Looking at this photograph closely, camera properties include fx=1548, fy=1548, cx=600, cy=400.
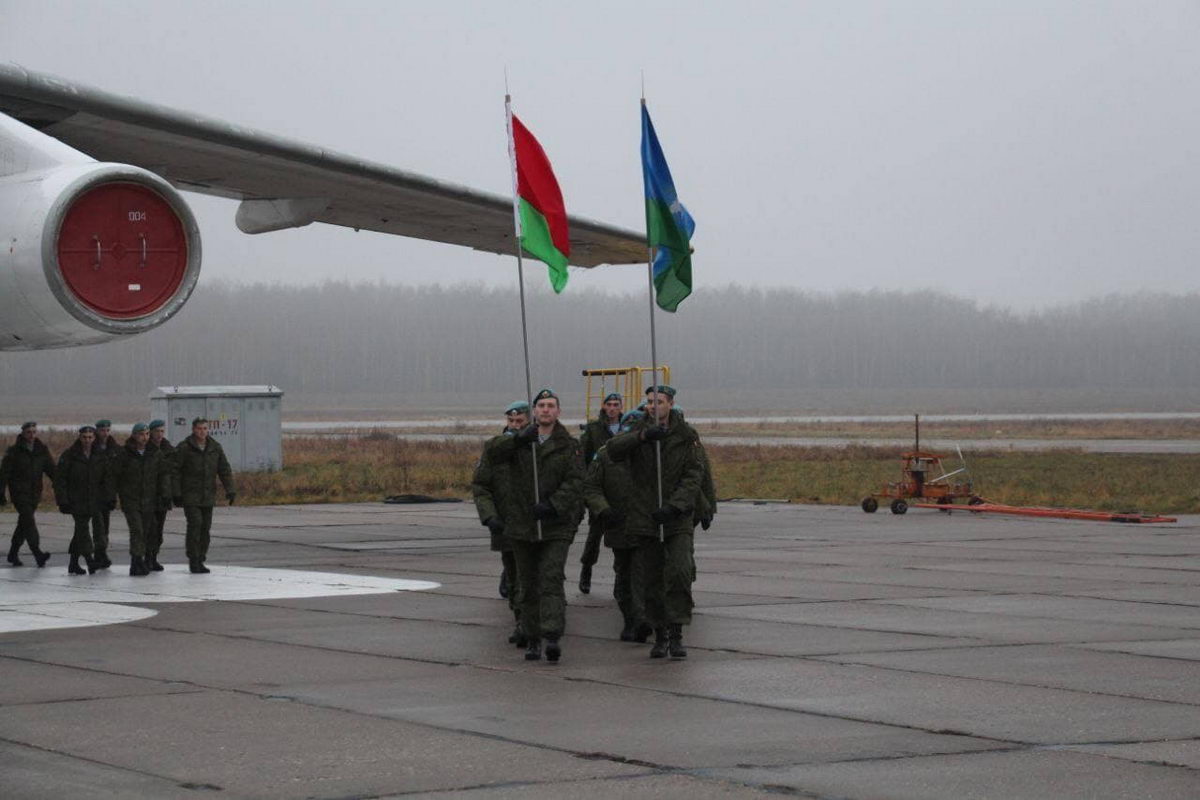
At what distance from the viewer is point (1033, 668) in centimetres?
1014

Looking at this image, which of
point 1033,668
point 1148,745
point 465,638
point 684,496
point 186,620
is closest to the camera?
point 1148,745

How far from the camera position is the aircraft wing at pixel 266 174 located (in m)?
10.6

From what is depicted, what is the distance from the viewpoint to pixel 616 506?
11508mm

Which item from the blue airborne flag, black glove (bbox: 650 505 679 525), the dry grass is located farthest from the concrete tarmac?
the dry grass

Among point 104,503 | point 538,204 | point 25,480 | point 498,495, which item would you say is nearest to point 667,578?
point 498,495

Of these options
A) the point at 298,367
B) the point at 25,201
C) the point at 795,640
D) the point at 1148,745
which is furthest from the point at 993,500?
the point at 298,367

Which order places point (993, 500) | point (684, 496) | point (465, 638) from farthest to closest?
point (993, 500)
point (465, 638)
point (684, 496)

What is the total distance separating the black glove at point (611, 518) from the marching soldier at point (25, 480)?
29.6 ft

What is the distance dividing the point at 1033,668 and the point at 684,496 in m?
2.63

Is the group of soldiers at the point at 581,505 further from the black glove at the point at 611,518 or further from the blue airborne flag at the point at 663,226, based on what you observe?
the blue airborne flag at the point at 663,226

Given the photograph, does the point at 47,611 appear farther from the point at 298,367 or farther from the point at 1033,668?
the point at 298,367

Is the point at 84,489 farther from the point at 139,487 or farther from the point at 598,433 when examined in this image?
the point at 598,433

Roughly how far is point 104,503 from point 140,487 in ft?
1.50

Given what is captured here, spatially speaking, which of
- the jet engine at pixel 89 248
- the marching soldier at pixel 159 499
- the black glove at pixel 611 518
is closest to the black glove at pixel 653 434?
the black glove at pixel 611 518
